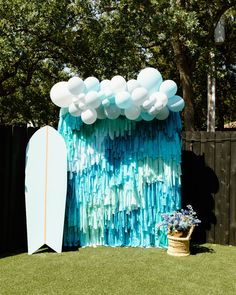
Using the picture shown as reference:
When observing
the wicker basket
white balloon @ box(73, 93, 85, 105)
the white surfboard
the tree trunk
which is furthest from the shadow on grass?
the tree trunk

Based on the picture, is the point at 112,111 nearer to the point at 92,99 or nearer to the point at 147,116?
the point at 92,99

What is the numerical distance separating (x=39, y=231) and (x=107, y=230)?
→ 0.87 metres

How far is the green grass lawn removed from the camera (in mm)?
3185

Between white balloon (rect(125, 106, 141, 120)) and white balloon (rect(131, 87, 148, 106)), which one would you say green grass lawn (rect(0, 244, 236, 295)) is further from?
white balloon (rect(131, 87, 148, 106))

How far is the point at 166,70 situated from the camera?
1438 cm

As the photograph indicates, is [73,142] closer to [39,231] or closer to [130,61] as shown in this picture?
[39,231]

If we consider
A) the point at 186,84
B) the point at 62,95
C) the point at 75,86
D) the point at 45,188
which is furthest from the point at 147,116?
the point at 186,84

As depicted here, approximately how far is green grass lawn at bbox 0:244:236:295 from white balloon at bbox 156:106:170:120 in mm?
1629

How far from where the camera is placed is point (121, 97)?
412 cm

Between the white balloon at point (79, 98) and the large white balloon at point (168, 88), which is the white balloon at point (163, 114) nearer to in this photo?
the large white balloon at point (168, 88)

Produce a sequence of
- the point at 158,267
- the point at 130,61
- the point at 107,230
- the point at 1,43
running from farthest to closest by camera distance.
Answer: the point at 130,61 → the point at 1,43 → the point at 107,230 → the point at 158,267

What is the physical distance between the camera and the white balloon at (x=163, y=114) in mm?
4293

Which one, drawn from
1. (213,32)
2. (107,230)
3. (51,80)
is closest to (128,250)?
(107,230)

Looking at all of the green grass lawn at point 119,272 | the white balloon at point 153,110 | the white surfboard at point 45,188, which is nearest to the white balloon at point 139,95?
the white balloon at point 153,110
